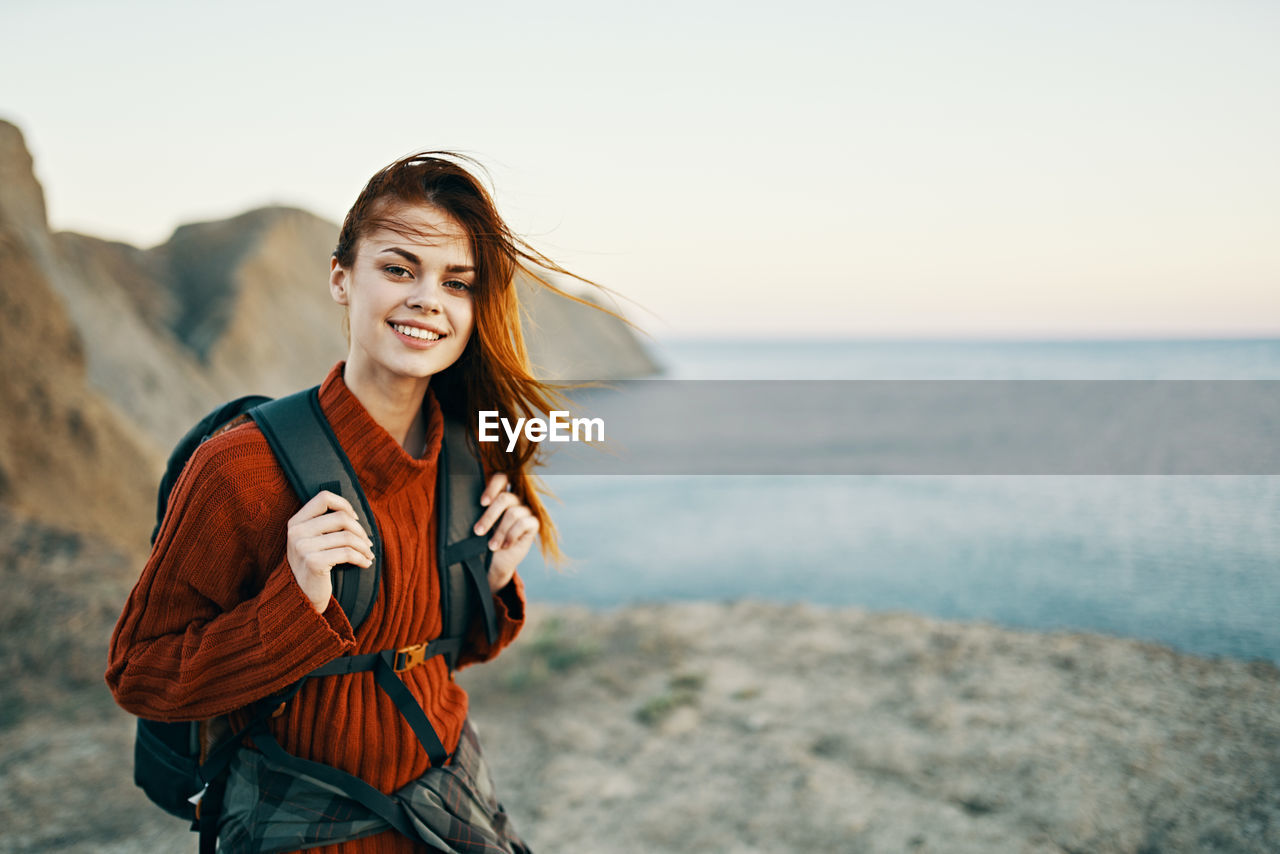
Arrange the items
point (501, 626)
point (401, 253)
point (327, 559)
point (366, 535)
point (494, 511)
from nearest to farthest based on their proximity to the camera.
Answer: point (327, 559) < point (366, 535) < point (401, 253) < point (494, 511) < point (501, 626)

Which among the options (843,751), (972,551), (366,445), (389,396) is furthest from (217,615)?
(972,551)

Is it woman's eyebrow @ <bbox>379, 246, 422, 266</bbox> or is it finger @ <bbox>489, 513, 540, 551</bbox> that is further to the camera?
finger @ <bbox>489, 513, 540, 551</bbox>

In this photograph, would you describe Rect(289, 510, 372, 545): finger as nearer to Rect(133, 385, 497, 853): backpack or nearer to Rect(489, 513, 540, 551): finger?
Rect(133, 385, 497, 853): backpack

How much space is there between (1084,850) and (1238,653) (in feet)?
14.2

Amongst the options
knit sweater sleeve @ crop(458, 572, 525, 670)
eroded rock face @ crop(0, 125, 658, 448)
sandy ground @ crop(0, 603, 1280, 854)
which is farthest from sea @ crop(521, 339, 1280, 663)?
knit sweater sleeve @ crop(458, 572, 525, 670)

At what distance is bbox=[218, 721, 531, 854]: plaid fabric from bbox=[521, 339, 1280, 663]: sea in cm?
798

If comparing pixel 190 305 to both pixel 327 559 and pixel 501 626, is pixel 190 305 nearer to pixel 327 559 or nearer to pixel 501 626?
pixel 501 626

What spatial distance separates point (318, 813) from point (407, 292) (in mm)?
1149

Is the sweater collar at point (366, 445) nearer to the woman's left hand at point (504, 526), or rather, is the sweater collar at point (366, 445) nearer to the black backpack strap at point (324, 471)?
the black backpack strap at point (324, 471)

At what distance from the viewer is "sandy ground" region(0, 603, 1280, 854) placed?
4551 millimetres

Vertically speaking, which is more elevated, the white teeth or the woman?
the white teeth

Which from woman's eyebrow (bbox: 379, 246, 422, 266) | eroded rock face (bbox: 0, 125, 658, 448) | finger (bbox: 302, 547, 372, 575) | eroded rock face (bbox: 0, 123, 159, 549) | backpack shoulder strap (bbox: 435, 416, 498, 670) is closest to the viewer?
finger (bbox: 302, 547, 372, 575)

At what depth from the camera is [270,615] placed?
150 centimetres

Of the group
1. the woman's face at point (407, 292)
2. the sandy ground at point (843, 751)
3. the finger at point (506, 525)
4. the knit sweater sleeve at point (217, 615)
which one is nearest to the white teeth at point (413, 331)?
the woman's face at point (407, 292)
